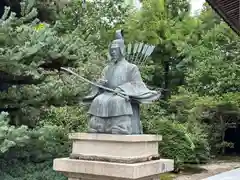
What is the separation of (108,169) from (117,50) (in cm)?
139

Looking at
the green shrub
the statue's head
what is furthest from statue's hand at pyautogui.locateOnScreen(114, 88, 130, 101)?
the green shrub

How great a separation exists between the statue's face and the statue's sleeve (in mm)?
237

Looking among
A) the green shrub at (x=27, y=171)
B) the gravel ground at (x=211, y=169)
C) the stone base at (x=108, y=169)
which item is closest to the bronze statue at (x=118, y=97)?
the stone base at (x=108, y=169)

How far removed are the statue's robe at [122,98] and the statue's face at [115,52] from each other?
63 millimetres

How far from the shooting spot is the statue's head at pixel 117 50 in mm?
4738

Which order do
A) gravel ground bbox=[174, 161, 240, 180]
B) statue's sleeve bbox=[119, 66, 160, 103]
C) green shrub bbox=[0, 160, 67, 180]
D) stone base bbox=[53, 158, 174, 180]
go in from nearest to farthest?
1. stone base bbox=[53, 158, 174, 180]
2. statue's sleeve bbox=[119, 66, 160, 103]
3. green shrub bbox=[0, 160, 67, 180]
4. gravel ground bbox=[174, 161, 240, 180]

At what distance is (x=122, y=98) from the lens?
14.8ft

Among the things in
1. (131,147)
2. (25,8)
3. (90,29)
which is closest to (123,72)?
(131,147)

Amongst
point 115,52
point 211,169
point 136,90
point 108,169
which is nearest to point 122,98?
point 136,90

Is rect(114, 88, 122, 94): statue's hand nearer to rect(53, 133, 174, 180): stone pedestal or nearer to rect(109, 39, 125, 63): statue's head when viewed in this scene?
rect(109, 39, 125, 63): statue's head

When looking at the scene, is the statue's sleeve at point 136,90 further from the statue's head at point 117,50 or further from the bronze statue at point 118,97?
the statue's head at point 117,50

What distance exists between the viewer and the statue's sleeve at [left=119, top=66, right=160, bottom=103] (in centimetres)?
462

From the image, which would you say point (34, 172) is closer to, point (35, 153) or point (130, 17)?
point (35, 153)

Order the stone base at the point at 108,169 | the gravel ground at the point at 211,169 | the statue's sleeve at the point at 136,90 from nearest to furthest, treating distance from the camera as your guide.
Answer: the stone base at the point at 108,169
the statue's sleeve at the point at 136,90
the gravel ground at the point at 211,169
